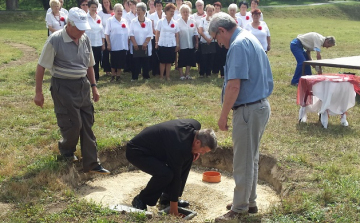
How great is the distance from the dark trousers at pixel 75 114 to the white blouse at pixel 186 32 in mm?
6361

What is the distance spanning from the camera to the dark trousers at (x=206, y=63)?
12.1 m

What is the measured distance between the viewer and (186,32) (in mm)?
11773

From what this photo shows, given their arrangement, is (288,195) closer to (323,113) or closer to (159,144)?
(159,144)

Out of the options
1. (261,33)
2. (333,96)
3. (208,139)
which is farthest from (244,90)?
(261,33)

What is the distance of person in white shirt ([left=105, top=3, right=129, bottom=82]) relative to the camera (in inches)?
447

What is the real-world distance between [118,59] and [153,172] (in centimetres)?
686

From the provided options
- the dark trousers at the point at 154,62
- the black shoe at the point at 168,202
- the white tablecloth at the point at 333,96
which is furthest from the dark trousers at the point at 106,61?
the black shoe at the point at 168,202

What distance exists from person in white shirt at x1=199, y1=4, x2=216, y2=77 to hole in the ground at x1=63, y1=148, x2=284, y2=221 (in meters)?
5.50

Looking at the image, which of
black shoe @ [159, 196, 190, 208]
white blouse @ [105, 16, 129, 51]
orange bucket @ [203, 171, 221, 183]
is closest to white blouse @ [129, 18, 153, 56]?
white blouse @ [105, 16, 129, 51]

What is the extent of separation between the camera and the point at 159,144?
499 cm

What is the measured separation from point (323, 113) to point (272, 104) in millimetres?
1873

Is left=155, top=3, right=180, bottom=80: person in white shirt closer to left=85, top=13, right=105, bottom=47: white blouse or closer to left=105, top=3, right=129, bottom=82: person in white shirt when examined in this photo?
left=105, top=3, right=129, bottom=82: person in white shirt

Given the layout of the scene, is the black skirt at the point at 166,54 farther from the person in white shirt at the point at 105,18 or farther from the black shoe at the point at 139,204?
the black shoe at the point at 139,204

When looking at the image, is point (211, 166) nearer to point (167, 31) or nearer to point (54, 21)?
point (167, 31)
